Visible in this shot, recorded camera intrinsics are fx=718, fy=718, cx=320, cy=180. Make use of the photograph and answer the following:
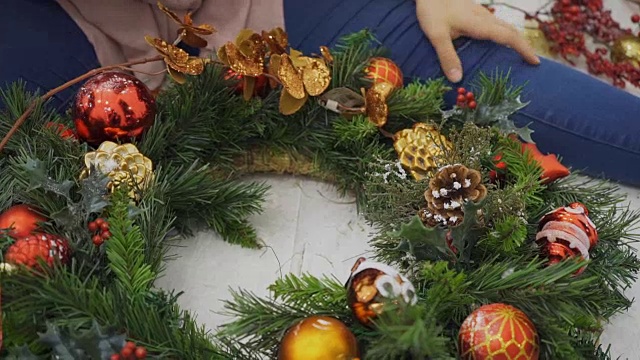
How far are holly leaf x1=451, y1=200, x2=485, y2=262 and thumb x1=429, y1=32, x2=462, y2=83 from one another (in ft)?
1.02

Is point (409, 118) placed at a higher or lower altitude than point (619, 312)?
higher

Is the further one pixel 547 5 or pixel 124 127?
pixel 547 5

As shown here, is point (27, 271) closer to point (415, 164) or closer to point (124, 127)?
point (124, 127)

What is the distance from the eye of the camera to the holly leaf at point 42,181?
695 millimetres

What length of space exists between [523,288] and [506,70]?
41 centimetres

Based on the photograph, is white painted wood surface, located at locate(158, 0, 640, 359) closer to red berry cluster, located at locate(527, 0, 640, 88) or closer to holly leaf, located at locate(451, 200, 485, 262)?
holly leaf, located at locate(451, 200, 485, 262)

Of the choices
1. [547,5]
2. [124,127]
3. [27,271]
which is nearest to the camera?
[27,271]

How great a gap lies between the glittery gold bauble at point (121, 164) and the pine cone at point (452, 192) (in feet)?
0.97

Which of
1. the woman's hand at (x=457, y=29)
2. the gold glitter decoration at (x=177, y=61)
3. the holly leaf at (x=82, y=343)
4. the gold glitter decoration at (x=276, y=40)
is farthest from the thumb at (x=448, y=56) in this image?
the holly leaf at (x=82, y=343)

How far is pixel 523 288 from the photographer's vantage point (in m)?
0.63

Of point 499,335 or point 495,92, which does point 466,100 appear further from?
point 499,335

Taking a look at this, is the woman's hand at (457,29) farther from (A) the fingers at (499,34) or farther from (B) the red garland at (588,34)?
(B) the red garland at (588,34)

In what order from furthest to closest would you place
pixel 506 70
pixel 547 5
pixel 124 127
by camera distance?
pixel 547 5 < pixel 506 70 < pixel 124 127

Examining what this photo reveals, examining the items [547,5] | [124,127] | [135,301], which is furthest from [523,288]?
[547,5]
